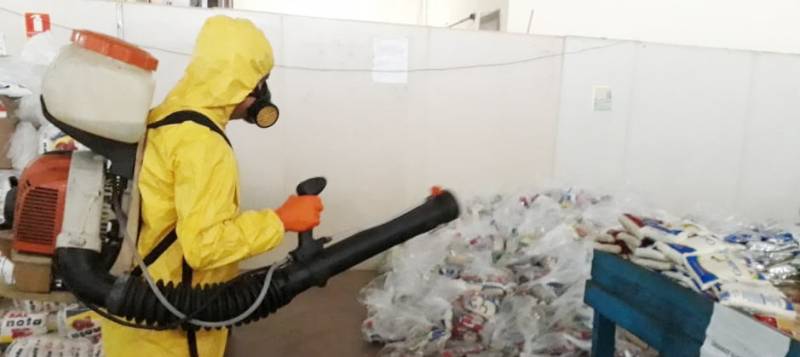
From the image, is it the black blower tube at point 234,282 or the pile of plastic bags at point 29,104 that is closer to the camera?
the black blower tube at point 234,282

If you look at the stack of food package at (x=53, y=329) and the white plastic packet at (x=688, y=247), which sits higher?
the white plastic packet at (x=688, y=247)

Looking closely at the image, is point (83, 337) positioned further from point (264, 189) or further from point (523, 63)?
point (523, 63)

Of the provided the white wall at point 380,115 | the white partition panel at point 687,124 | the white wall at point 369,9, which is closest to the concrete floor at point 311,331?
the white wall at point 380,115

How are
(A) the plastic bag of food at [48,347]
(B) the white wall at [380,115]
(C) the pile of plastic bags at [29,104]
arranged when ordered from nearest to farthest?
(A) the plastic bag of food at [48,347] → (C) the pile of plastic bags at [29,104] → (B) the white wall at [380,115]

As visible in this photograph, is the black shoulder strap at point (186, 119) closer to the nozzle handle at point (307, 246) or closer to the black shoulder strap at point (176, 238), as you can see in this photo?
the black shoulder strap at point (176, 238)

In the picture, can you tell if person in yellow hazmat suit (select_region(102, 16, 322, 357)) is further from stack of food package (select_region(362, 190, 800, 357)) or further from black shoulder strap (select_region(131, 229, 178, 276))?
stack of food package (select_region(362, 190, 800, 357))

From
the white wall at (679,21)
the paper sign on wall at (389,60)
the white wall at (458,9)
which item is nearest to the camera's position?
the paper sign on wall at (389,60)

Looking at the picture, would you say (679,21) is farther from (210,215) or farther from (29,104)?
(29,104)

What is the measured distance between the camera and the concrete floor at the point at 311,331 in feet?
7.16

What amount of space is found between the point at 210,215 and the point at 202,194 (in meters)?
0.05

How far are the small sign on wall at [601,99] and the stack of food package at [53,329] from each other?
9.67 feet

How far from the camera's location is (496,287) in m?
2.09

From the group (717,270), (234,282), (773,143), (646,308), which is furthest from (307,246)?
(773,143)

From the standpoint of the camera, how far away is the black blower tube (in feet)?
3.39
